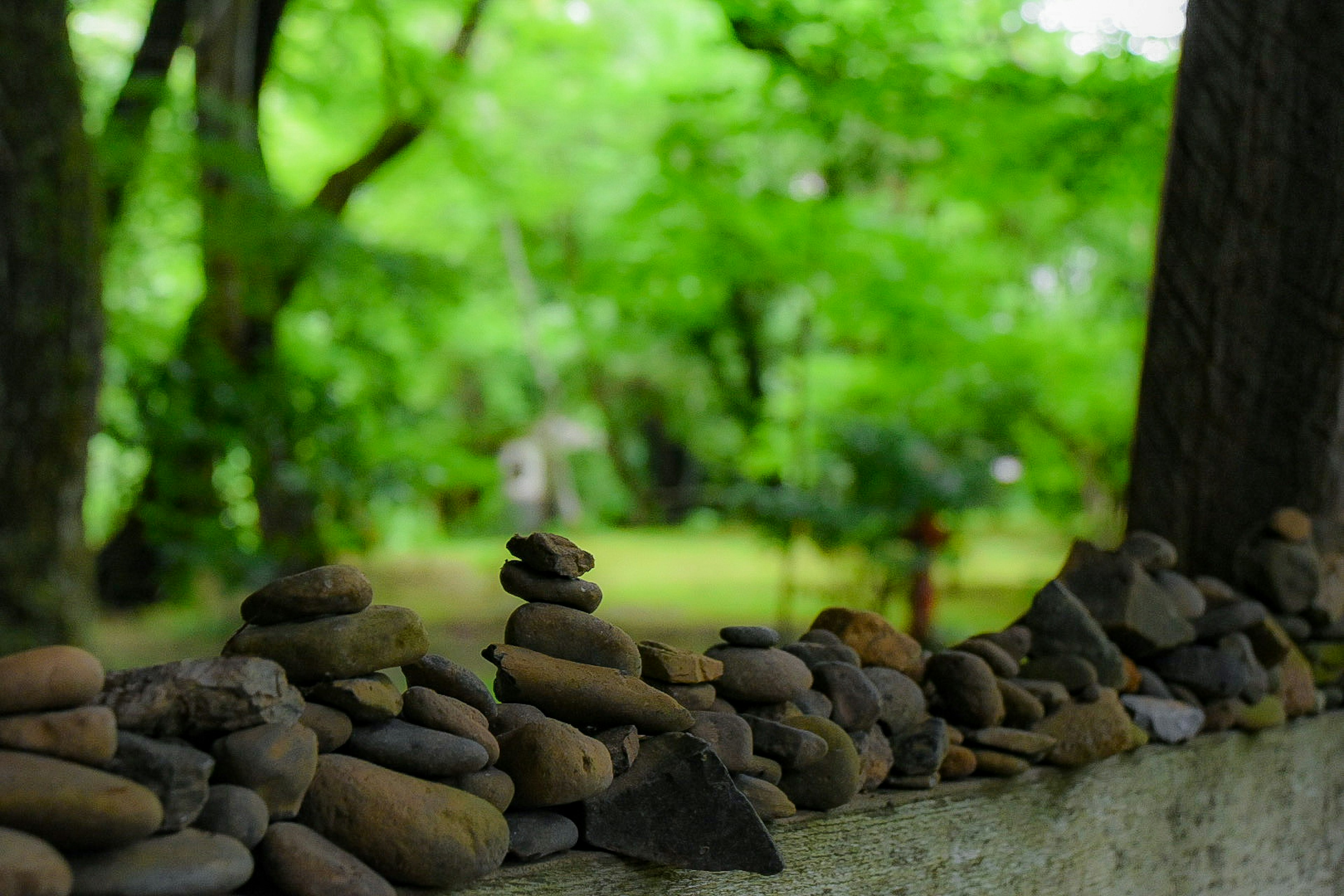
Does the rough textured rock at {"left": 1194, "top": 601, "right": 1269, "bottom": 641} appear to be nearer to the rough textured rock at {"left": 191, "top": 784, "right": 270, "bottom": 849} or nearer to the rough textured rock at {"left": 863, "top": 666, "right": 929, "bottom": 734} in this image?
the rough textured rock at {"left": 863, "top": 666, "right": 929, "bottom": 734}

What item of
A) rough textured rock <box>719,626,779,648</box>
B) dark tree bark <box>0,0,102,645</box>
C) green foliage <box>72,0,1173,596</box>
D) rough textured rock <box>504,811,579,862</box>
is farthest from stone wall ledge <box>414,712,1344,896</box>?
green foliage <box>72,0,1173,596</box>

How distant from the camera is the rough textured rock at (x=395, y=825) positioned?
1.11 m

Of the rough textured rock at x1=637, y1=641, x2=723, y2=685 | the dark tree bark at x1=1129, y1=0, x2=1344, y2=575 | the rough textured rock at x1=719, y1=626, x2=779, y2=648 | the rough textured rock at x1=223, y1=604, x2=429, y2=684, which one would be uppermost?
the dark tree bark at x1=1129, y1=0, x2=1344, y2=575

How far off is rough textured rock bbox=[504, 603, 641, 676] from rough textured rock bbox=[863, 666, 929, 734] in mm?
408

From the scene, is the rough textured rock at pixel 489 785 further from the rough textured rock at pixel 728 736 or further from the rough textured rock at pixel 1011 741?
the rough textured rock at pixel 1011 741

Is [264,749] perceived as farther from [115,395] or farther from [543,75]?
[543,75]

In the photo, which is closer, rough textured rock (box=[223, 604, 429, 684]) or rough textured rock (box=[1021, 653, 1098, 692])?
rough textured rock (box=[223, 604, 429, 684])

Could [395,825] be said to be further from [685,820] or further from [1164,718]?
[1164,718]

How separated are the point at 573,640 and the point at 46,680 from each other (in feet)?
1.89

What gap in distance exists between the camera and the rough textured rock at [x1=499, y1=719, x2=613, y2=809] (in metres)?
1.23

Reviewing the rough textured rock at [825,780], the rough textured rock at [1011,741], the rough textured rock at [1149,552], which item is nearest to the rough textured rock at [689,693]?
the rough textured rock at [825,780]

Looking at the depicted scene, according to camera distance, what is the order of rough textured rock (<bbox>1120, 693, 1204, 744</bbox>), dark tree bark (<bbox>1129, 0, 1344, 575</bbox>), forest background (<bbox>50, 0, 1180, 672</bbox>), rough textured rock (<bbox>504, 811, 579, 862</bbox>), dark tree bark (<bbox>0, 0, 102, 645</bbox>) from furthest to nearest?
forest background (<bbox>50, 0, 1180, 672</bbox>) < dark tree bark (<bbox>0, 0, 102, 645</bbox>) < dark tree bark (<bbox>1129, 0, 1344, 575</bbox>) < rough textured rock (<bbox>1120, 693, 1204, 744</bbox>) < rough textured rock (<bbox>504, 811, 579, 862</bbox>)

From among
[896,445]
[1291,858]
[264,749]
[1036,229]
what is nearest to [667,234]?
[896,445]

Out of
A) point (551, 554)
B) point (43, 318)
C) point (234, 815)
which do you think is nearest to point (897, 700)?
point (551, 554)
